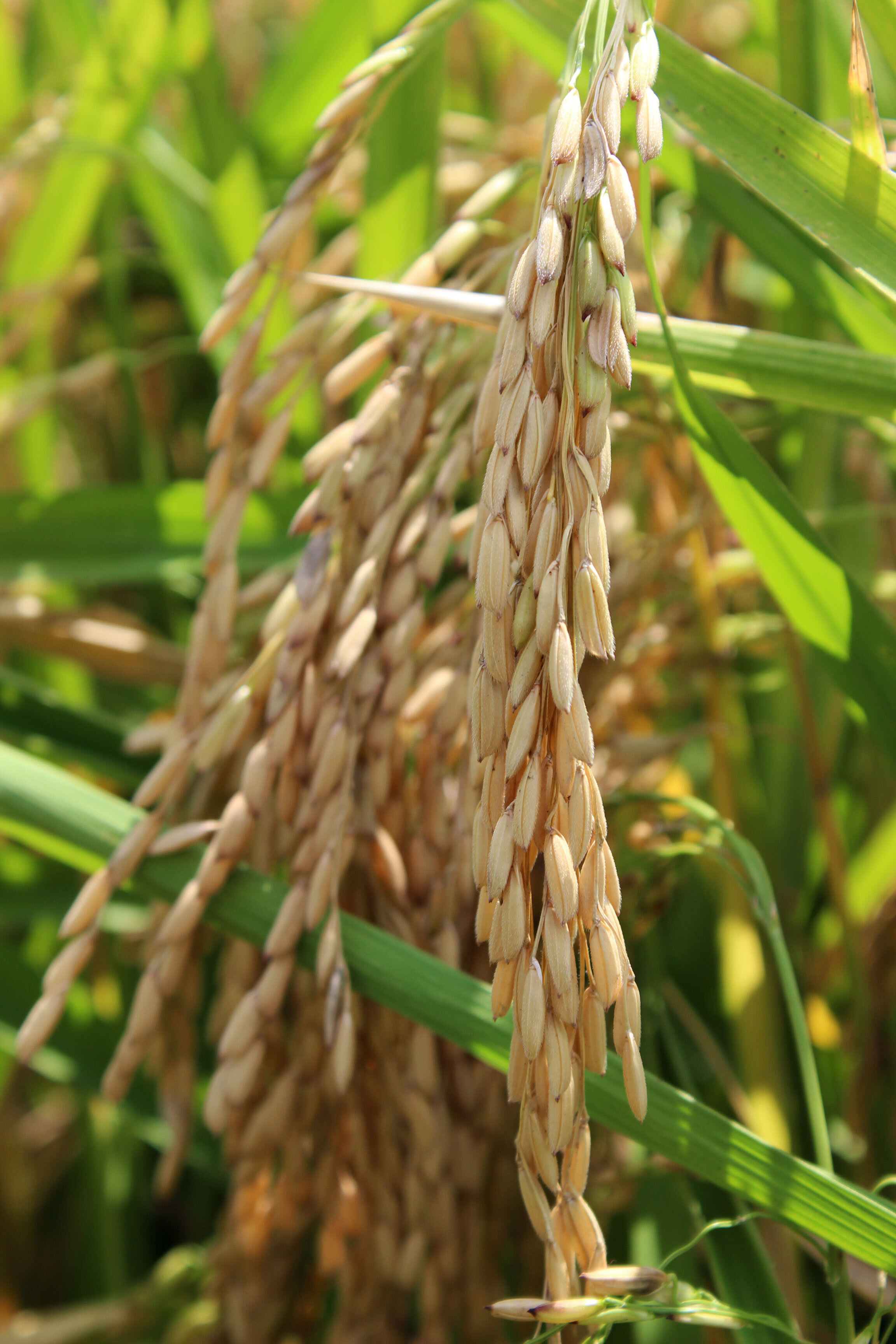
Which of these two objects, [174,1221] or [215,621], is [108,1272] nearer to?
[174,1221]

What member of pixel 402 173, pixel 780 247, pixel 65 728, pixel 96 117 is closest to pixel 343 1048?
pixel 65 728

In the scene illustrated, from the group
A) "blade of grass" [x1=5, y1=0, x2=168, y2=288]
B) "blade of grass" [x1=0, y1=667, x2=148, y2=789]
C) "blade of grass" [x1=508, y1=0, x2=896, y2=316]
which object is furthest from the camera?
"blade of grass" [x1=5, y1=0, x2=168, y2=288]

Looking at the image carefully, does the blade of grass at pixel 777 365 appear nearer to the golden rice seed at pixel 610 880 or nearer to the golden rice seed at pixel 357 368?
the golden rice seed at pixel 357 368

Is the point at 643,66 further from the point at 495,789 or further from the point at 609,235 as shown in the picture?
the point at 495,789

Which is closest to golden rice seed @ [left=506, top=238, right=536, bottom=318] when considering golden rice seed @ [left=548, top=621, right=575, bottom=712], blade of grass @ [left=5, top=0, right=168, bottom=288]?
golden rice seed @ [left=548, top=621, right=575, bottom=712]

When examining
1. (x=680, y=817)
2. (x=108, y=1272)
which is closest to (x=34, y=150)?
(x=680, y=817)

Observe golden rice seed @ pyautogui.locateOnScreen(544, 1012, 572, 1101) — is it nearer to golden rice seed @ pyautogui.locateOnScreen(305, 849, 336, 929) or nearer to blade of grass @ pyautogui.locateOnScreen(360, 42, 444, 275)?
golden rice seed @ pyautogui.locateOnScreen(305, 849, 336, 929)
